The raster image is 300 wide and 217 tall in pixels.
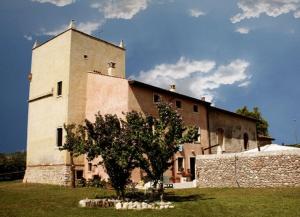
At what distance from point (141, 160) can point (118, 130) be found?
191 cm

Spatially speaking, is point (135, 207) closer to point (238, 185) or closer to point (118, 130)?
point (118, 130)

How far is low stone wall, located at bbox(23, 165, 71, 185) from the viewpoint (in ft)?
93.1

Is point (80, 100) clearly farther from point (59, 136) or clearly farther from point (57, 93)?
point (59, 136)

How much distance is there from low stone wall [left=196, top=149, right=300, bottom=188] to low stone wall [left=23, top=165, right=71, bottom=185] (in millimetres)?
10289

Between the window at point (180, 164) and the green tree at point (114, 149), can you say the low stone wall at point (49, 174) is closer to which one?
the window at point (180, 164)

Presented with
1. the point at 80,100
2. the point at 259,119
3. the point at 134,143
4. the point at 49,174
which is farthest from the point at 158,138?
the point at 259,119

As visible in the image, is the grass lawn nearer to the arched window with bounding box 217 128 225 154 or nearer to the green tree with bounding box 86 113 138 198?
the green tree with bounding box 86 113 138 198

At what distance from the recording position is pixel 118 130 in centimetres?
1853

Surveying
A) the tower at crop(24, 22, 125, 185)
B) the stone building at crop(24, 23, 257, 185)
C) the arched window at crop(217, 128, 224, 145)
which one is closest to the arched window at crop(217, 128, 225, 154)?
the arched window at crop(217, 128, 224, 145)

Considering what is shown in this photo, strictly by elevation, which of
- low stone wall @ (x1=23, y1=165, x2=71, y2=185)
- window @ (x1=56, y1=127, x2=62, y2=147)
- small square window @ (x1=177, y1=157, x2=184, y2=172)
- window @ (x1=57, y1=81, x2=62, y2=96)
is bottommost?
low stone wall @ (x1=23, y1=165, x2=71, y2=185)

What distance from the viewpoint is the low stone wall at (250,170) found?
70.6 ft

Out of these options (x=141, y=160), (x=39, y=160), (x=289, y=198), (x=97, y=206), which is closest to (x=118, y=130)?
(x=141, y=160)

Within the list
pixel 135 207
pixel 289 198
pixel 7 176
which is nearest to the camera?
pixel 135 207

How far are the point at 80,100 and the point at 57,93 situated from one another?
6.86ft
